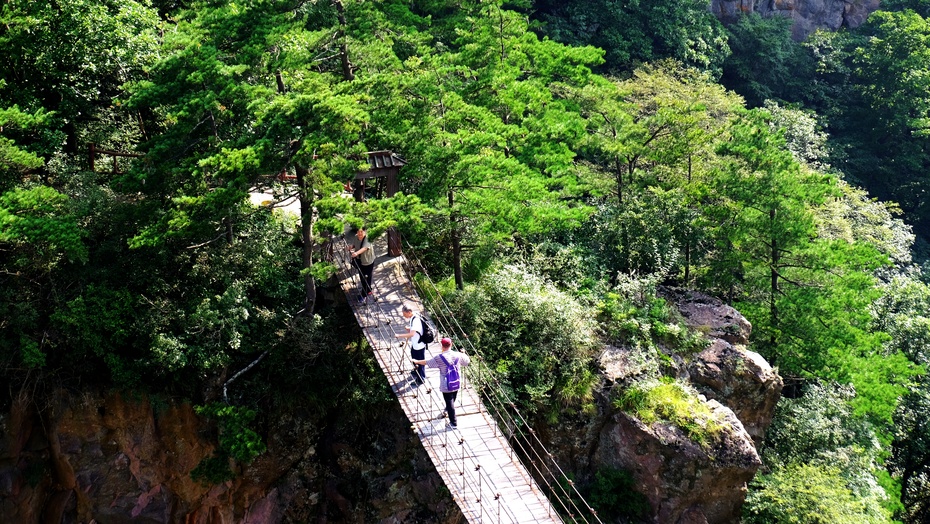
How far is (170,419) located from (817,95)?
36.6 meters

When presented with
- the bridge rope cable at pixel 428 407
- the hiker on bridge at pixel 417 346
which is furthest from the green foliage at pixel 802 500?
the hiker on bridge at pixel 417 346

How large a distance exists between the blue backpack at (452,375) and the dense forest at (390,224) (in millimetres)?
2887

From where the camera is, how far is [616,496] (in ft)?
51.6

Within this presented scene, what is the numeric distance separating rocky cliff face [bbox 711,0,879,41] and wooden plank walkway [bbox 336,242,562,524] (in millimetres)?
35258

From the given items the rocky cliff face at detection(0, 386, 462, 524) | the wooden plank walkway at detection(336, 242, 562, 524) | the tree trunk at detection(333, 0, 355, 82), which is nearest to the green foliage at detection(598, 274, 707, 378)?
the wooden plank walkway at detection(336, 242, 562, 524)

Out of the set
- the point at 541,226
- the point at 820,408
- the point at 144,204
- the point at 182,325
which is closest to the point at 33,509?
the point at 182,325

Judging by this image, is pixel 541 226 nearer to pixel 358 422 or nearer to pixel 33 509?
pixel 358 422

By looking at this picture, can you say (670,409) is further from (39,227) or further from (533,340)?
(39,227)

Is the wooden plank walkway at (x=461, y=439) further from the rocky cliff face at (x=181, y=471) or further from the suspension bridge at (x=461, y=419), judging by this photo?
the rocky cliff face at (x=181, y=471)

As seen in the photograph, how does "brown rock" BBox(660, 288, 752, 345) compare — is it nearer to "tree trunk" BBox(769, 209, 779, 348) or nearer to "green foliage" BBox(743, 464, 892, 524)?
"tree trunk" BBox(769, 209, 779, 348)

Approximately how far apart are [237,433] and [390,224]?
15.1ft

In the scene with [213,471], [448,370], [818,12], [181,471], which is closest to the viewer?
[448,370]

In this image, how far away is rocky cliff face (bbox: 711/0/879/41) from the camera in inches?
1703

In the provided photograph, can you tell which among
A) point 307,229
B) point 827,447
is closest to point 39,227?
point 307,229
